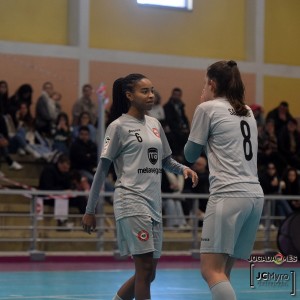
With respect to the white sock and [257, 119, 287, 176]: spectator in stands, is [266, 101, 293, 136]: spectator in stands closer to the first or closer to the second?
[257, 119, 287, 176]: spectator in stands

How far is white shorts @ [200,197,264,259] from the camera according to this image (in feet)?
21.1

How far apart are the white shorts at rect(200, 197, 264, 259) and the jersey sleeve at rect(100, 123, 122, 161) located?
107cm

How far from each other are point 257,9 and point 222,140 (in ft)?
62.4

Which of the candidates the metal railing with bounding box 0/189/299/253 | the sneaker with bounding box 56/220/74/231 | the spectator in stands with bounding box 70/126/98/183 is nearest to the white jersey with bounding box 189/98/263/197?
the metal railing with bounding box 0/189/299/253

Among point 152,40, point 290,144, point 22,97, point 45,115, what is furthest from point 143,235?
point 152,40

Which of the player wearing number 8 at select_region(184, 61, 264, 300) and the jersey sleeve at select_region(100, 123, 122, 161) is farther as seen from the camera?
the jersey sleeve at select_region(100, 123, 122, 161)

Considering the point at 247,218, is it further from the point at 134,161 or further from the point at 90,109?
the point at 90,109

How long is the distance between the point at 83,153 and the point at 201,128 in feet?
40.5

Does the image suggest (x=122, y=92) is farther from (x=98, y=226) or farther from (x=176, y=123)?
(x=176, y=123)

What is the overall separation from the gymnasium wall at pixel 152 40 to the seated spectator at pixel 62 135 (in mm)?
2494

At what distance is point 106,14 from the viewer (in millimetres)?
23203

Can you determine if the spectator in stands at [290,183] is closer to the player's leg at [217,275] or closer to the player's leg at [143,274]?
the player's leg at [143,274]

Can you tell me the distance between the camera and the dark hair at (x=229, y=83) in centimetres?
661

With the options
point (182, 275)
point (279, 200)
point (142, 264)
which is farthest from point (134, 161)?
point (279, 200)
